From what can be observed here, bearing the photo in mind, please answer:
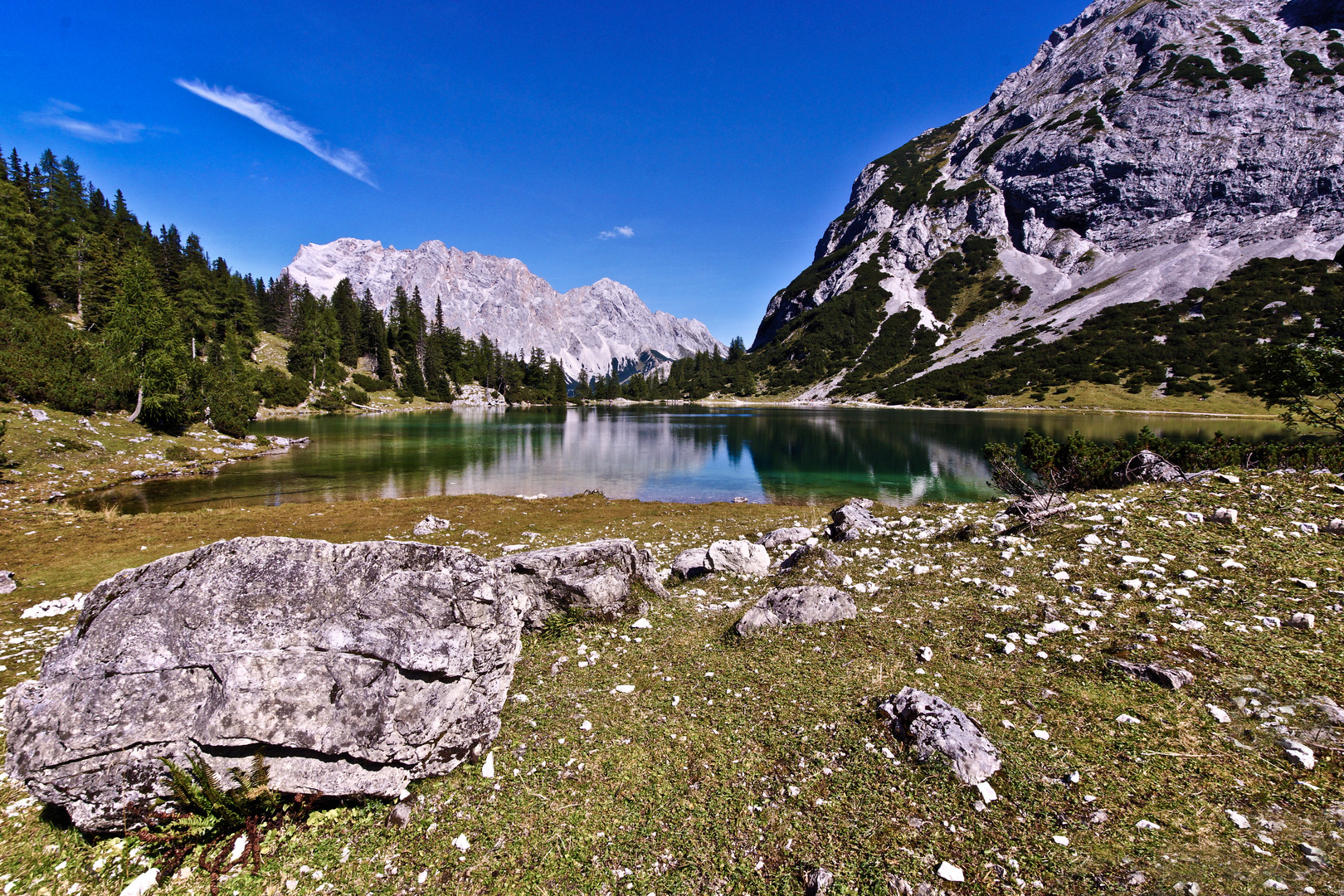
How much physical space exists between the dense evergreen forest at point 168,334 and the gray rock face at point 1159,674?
6281cm

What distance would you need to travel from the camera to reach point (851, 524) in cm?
1644

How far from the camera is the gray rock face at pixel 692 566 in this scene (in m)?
13.7

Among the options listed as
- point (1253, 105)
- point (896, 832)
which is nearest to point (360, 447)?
point (896, 832)

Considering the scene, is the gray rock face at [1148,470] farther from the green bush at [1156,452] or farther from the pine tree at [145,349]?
the pine tree at [145,349]

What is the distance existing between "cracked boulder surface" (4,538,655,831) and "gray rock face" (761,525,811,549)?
11.5 meters

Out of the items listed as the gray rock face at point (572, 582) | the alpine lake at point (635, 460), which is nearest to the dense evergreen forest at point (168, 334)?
the alpine lake at point (635, 460)

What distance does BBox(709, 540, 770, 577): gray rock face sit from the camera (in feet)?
44.8

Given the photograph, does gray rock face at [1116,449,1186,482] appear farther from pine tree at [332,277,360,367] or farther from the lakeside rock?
pine tree at [332,277,360,367]

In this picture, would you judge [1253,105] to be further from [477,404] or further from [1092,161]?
[477,404]

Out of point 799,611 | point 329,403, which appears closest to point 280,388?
point 329,403

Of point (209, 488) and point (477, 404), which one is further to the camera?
point (477, 404)

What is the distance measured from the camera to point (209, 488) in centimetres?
3198

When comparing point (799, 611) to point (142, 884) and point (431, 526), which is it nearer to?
point (142, 884)

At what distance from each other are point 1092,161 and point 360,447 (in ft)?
825
